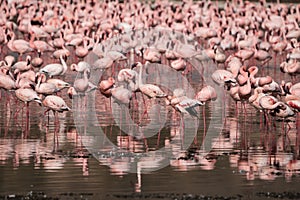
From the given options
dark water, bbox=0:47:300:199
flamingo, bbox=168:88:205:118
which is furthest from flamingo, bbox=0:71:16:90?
flamingo, bbox=168:88:205:118

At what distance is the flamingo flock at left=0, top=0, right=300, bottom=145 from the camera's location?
1725 centimetres

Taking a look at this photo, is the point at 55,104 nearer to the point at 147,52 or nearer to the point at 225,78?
the point at 225,78

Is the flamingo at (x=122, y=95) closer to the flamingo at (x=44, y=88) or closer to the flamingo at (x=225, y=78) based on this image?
the flamingo at (x=44, y=88)

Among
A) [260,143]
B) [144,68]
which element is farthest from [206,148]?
[144,68]

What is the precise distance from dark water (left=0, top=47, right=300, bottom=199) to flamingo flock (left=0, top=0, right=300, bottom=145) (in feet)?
1.45

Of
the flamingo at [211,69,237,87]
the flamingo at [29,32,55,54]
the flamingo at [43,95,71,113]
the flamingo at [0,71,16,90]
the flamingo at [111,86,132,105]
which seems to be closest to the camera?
the flamingo at [43,95,71,113]

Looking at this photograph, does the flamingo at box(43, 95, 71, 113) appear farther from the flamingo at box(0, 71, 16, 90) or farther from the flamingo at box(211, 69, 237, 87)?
the flamingo at box(211, 69, 237, 87)

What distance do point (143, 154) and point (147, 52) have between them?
30.5 ft

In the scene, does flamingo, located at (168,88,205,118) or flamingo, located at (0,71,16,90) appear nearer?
flamingo, located at (168,88,205,118)

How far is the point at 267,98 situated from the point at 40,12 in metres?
19.4

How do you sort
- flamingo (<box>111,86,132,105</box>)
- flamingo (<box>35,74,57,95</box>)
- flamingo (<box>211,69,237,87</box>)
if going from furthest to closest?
1. flamingo (<box>211,69,237,87</box>)
2. flamingo (<box>35,74,57,95</box>)
3. flamingo (<box>111,86,132,105</box>)

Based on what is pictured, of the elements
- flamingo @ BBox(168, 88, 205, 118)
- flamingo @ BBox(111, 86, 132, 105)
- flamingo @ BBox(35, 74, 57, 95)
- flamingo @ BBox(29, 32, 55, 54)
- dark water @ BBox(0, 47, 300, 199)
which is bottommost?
dark water @ BBox(0, 47, 300, 199)

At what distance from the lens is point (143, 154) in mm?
14523

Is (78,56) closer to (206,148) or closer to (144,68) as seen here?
(144,68)
